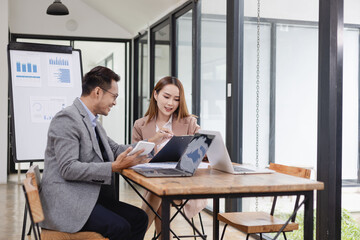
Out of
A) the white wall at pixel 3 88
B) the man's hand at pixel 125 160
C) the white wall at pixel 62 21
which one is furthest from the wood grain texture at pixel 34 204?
the white wall at pixel 62 21

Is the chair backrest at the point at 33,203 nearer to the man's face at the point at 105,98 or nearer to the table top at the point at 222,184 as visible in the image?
the table top at the point at 222,184

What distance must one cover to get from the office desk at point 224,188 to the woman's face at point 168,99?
116 centimetres

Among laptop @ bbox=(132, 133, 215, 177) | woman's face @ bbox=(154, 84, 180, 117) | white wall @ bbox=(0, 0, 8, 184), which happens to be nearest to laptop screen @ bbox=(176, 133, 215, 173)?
laptop @ bbox=(132, 133, 215, 177)

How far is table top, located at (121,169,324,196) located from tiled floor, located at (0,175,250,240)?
205 cm

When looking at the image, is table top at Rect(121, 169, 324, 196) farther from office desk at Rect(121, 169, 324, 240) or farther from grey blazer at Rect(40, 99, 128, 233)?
grey blazer at Rect(40, 99, 128, 233)

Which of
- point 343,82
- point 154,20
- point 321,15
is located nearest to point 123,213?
point 343,82

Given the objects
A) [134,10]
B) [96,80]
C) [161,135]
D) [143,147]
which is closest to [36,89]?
[161,135]

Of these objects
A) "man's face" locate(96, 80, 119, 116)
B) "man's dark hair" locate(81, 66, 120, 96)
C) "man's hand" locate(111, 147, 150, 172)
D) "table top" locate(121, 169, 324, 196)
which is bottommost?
"table top" locate(121, 169, 324, 196)

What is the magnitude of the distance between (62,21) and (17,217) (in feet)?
15.3

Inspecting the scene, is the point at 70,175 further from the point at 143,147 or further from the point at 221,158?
the point at 221,158

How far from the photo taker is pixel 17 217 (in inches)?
196

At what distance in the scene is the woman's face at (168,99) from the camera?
333cm

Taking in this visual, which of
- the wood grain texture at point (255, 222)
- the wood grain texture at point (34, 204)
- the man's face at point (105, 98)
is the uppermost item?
the man's face at point (105, 98)

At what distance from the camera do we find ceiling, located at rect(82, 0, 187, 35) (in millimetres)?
6680
